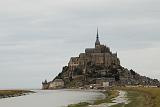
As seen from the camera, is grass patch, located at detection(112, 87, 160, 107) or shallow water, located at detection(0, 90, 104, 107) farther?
shallow water, located at detection(0, 90, 104, 107)

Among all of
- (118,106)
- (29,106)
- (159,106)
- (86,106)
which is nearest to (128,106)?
(118,106)

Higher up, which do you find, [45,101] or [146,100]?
[45,101]

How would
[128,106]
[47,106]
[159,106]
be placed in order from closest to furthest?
[159,106] < [128,106] < [47,106]

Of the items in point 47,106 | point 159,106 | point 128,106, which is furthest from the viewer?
point 47,106

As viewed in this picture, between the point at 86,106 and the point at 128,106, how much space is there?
250 inches

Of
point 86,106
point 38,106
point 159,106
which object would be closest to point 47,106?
point 38,106

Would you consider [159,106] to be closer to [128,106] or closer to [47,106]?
[128,106]

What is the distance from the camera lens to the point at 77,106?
62.5m

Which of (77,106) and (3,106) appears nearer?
(77,106)

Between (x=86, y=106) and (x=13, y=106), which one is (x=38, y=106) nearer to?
(x=13, y=106)

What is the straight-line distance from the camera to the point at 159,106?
4509 cm

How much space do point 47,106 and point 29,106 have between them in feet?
11.4

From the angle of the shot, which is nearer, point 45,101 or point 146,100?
point 146,100

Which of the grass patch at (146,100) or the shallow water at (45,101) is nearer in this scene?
the grass patch at (146,100)
